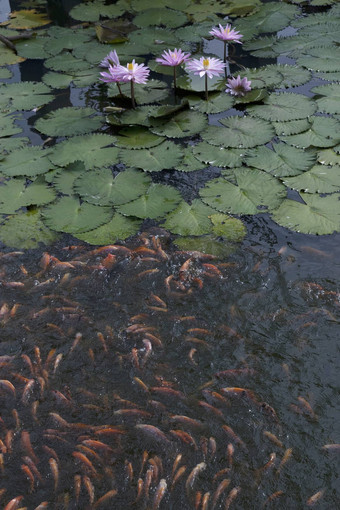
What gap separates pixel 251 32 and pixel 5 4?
432 centimetres

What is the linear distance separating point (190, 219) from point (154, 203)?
383 millimetres

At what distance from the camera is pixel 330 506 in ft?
9.30

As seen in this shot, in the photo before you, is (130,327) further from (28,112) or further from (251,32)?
(251,32)

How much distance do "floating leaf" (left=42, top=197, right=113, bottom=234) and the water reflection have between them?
0.23 meters

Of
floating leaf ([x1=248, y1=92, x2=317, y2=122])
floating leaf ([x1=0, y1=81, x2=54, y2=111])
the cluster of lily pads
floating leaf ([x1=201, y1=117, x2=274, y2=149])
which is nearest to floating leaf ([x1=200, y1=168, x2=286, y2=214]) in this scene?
the cluster of lily pads

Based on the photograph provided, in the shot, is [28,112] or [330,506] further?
[28,112]

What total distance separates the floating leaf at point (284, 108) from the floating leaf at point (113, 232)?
209 cm

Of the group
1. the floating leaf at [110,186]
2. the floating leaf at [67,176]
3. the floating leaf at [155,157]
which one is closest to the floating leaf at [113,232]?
the floating leaf at [110,186]

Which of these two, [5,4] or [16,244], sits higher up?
[5,4]

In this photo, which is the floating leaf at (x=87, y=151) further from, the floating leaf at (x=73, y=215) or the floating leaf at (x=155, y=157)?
the floating leaf at (x=73, y=215)

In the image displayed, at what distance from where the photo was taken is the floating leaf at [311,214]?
182 inches

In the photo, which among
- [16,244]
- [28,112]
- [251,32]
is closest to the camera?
[16,244]

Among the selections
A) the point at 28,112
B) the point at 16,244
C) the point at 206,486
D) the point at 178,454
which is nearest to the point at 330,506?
the point at 206,486

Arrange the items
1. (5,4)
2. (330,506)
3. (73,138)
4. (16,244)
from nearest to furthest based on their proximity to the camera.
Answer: (330,506)
(16,244)
(73,138)
(5,4)
